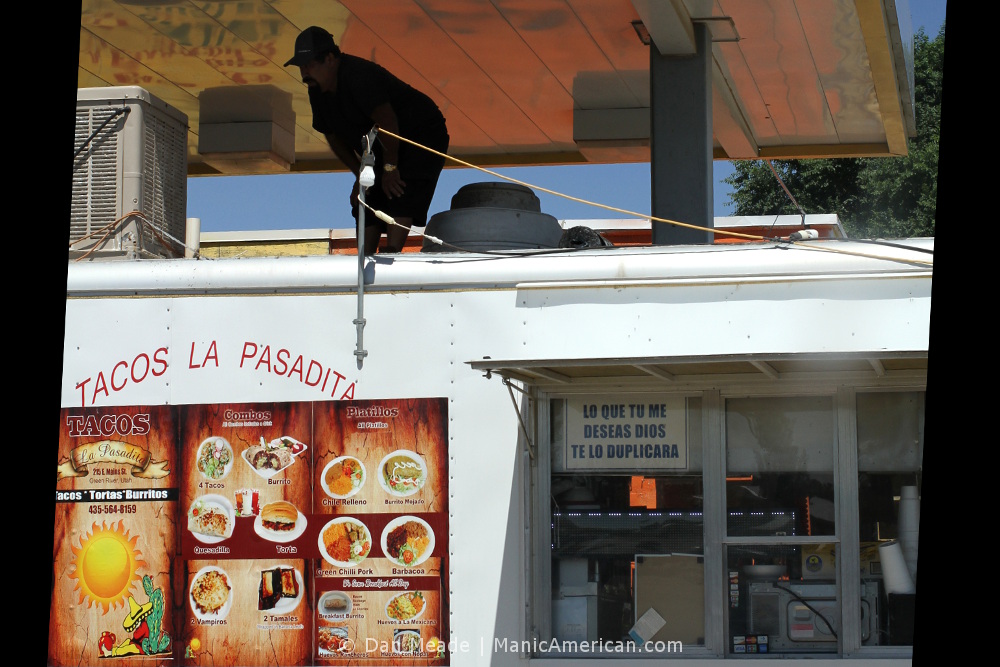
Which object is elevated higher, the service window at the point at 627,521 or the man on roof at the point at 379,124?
Answer: the man on roof at the point at 379,124

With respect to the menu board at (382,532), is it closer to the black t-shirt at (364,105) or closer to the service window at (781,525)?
the service window at (781,525)

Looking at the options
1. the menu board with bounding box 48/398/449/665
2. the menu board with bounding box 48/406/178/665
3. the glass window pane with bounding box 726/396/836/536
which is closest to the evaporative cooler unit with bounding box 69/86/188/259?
the menu board with bounding box 48/406/178/665

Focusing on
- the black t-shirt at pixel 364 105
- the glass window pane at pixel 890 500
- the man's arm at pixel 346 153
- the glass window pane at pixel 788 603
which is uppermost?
the black t-shirt at pixel 364 105

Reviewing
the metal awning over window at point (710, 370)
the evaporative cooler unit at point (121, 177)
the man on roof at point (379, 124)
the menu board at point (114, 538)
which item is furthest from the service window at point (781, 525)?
the evaporative cooler unit at point (121, 177)

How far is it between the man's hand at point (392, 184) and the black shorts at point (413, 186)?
7 centimetres

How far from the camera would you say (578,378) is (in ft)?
18.2

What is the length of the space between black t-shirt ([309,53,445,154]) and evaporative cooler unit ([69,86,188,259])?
978 mm

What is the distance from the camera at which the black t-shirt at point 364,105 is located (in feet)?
21.3

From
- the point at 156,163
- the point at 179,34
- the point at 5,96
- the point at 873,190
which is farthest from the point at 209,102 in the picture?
the point at 873,190

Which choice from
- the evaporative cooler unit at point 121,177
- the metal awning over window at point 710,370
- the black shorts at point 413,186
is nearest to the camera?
the metal awning over window at point 710,370

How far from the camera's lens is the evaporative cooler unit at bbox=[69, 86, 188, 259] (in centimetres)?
622

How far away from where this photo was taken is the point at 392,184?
6473mm

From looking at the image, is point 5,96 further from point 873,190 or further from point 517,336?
point 873,190

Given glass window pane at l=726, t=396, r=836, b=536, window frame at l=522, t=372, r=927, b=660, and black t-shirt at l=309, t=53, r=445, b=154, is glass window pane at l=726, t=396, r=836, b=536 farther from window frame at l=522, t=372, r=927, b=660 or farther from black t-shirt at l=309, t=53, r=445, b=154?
black t-shirt at l=309, t=53, r=445, b=154
